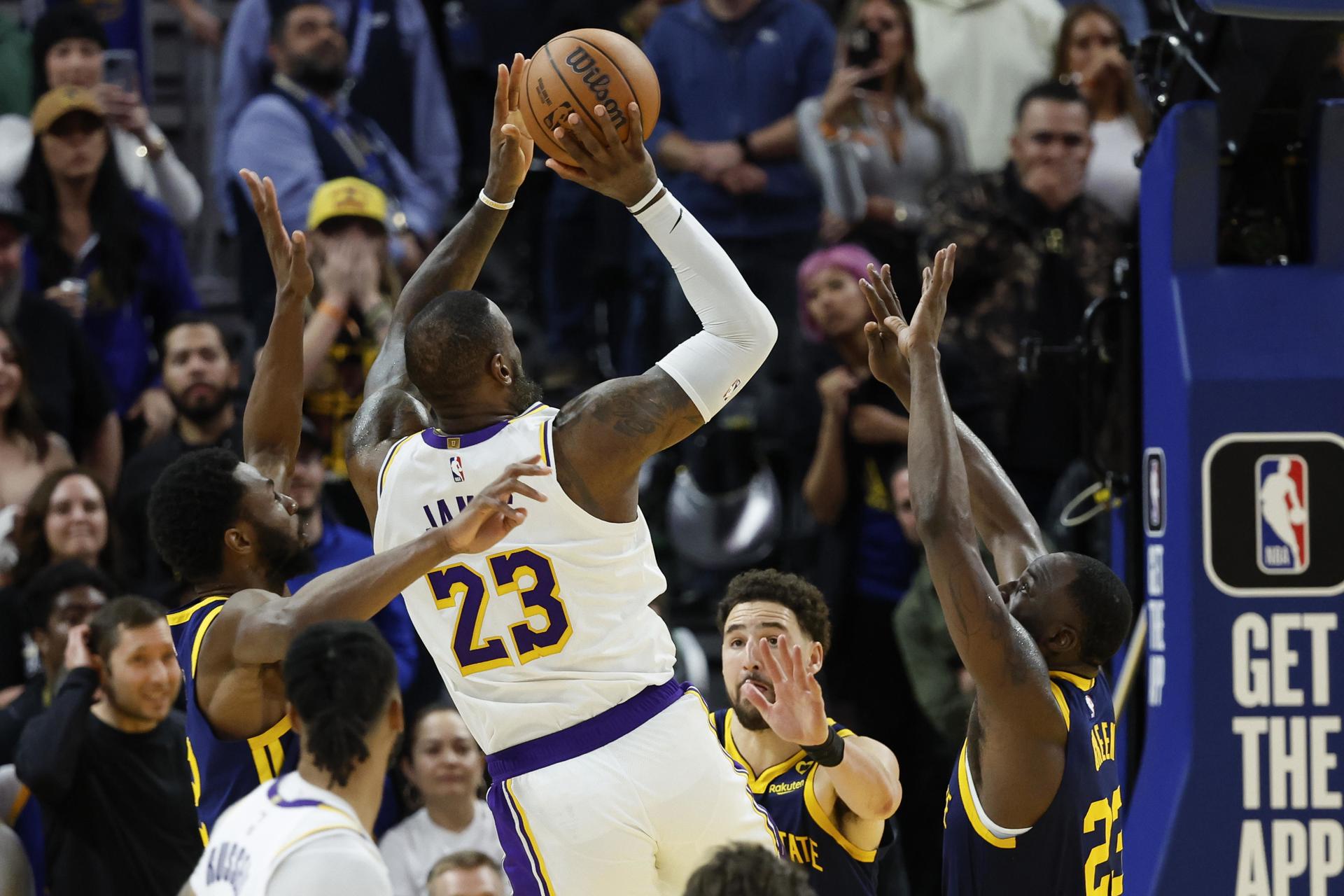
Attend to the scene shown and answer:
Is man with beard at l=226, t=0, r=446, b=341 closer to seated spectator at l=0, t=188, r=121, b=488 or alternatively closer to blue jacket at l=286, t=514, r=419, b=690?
seated spectator at l=0, t=188, r=121, b=488

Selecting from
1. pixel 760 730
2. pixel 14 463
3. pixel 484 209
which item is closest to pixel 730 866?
pixel 760 730

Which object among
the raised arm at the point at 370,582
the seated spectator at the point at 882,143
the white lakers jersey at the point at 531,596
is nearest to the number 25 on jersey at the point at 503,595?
the white lakers jersey at the point at 531,596

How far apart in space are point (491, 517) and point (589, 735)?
27.3 inches

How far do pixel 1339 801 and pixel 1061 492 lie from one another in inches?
85.8

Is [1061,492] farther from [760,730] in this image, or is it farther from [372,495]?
[372,495]

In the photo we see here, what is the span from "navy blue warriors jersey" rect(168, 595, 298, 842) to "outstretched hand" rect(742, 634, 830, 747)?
4.17ft

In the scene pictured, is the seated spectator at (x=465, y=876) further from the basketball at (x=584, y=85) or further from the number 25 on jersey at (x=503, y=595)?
the basketball at (x=584, y=85)

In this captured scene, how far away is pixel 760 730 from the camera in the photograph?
207 inches

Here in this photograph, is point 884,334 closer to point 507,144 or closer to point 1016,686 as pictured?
point 1016,686

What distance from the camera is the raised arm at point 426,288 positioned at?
16.3 ft

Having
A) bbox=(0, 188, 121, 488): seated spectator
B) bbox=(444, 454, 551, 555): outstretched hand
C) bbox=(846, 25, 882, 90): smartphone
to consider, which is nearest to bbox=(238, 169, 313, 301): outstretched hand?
bbox=(444, 454, 551, 555): outstretched hand

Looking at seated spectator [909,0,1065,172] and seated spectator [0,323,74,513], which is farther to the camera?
seated spectator [909,0,1065,172]

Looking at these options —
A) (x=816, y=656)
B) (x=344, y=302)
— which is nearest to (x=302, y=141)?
(x=344, y=302)

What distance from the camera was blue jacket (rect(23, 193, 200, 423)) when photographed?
28.3 ft
